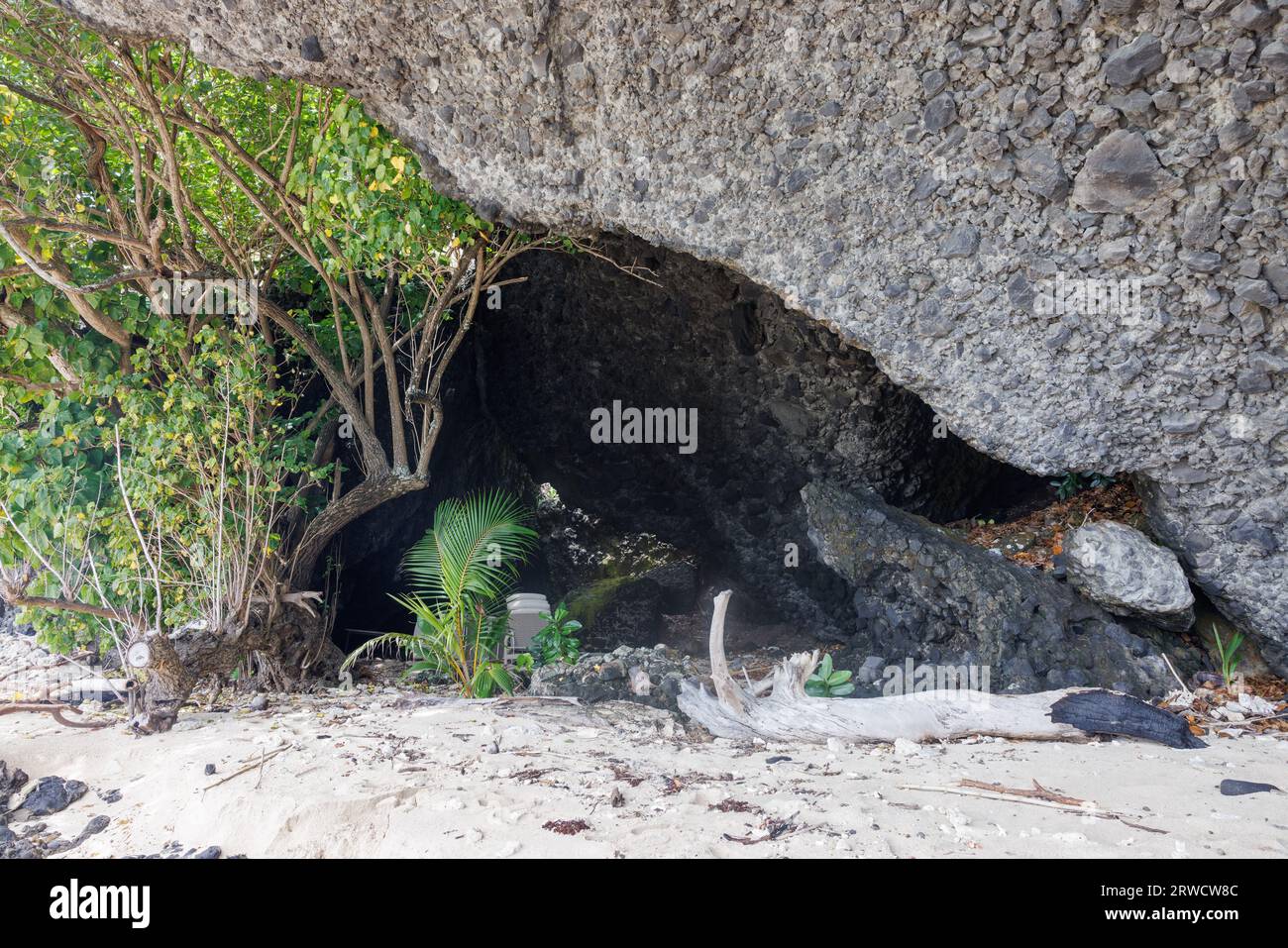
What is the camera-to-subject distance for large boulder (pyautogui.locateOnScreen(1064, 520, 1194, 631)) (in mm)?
4164

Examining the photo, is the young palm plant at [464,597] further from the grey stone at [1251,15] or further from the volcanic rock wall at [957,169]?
the grey stone at [1251,15]

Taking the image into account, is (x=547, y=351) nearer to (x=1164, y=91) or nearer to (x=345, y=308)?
(x=345, y=308)

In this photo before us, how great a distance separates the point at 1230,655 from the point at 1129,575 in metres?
0.64

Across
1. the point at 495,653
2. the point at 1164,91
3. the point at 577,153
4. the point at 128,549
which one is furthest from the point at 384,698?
the point at 1164,91

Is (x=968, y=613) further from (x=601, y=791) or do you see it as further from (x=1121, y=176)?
(x=601, y=791)

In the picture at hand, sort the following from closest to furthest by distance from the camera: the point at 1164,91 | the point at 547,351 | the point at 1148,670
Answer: the point at 1164,91, the point at 1148,670, the point at 547,351

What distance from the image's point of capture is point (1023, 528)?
16.6 ft

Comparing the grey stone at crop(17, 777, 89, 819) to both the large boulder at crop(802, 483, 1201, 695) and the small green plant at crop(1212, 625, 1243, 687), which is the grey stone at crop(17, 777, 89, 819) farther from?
the small green plant at crop(1212, 625, 1243, 687)

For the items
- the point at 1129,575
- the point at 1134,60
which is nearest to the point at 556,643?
the point at 1129,575

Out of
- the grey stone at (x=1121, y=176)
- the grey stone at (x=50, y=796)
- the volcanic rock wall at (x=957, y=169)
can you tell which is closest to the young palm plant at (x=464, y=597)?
the grey stone at (x=50, y=796)

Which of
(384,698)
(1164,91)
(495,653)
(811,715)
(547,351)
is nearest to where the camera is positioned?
(1164,91)

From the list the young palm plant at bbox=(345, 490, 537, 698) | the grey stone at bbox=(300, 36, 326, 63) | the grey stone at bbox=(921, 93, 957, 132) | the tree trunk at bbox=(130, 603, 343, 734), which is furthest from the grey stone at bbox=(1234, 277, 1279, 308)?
the tree trunk at bbox=(130, 603, 343, 734)

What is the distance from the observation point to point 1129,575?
4.23m

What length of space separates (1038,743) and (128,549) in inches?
183
